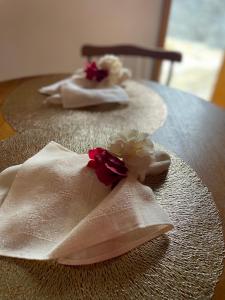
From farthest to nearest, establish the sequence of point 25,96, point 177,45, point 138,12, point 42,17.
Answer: point 177,45 < point 138,12 < point 42,17 < point 25,96

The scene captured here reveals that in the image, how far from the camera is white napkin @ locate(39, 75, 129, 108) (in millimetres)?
1171

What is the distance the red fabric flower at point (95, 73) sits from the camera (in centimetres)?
124

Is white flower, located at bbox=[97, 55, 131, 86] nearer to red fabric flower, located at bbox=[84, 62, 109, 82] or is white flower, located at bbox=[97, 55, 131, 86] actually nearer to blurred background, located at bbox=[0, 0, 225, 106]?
red fabric flower, located at bbox=[84, 62, 109, 82]

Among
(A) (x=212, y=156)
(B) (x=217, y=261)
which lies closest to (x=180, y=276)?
(B) (x=217, y=261)

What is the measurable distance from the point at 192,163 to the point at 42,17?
4.40 ft

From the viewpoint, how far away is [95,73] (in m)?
1.24

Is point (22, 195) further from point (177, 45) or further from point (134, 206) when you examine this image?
point (177, 45)

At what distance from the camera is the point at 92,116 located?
1138mm

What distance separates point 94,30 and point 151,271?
A: 5.90 ft

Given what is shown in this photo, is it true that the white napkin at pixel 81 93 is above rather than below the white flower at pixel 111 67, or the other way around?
below

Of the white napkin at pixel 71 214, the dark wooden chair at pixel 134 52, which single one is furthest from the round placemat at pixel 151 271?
the dark wooden chair at pixel 134 52

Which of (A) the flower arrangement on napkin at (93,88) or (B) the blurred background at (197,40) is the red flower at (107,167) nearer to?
(A) the flower arrangement on napkin at (93,88)

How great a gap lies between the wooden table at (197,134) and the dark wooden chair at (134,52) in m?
0.30

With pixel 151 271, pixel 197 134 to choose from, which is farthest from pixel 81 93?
pixel 151 271
